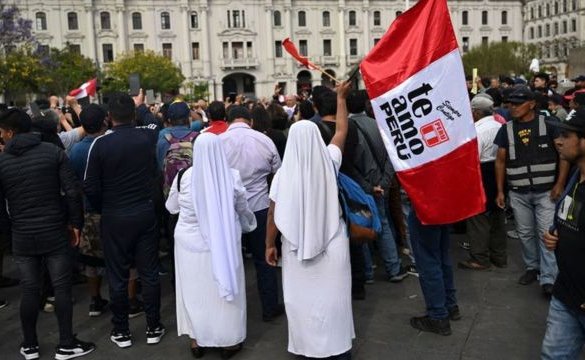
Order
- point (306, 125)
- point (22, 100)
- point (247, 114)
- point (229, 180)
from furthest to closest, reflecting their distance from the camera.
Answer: point (22, 100)
point (247, 114)
point (229, 180)
point (306, 125)

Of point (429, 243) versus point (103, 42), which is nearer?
point (429, 243)

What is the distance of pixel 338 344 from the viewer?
3.91m

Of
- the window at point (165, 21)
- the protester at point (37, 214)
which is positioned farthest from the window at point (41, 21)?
the protester at point (37, 214)

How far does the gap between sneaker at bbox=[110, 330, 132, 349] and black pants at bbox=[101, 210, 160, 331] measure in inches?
1.3

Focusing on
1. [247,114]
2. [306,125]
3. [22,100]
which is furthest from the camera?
[22,100]

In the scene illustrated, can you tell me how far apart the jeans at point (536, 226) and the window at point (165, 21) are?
61.4 meters

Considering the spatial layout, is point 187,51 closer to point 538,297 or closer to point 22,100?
point 22,100

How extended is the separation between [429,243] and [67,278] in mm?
2858

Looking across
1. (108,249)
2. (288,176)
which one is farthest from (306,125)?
(108,249)

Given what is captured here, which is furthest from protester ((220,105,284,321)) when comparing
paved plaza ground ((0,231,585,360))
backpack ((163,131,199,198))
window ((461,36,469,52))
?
window ((461,36,469,52))

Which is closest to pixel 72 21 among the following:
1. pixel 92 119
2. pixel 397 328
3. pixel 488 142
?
pixel 92 119

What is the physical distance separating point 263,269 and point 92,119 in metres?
1.99

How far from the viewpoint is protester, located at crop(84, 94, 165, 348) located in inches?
173

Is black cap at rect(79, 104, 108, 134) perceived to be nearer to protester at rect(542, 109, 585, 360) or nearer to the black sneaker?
the black sneaker
